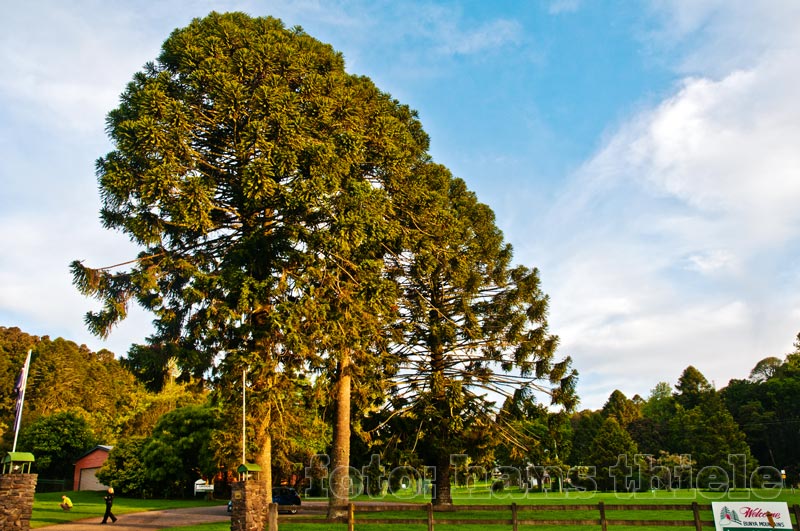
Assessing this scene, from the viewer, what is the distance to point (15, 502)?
51.7 ft

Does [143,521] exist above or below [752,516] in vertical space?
below

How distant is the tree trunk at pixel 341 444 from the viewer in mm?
23016

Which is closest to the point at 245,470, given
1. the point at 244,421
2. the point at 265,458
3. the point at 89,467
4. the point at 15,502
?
the point at 244,421

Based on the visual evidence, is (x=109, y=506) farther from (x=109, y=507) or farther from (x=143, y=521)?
(x=143, y=521)

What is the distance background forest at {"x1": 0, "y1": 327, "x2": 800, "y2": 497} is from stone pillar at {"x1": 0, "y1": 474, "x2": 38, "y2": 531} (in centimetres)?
586

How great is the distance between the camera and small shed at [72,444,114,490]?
47.1 m

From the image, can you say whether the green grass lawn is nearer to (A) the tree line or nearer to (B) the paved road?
(B) the paved road

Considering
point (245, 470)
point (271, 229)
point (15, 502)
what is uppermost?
point (271, 229)

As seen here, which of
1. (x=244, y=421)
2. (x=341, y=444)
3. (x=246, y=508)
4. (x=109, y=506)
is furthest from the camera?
(x=109, y=506)

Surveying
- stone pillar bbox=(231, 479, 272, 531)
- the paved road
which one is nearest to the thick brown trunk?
stone pillar bbox=(231, 479, 272, 531)

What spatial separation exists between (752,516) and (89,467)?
49.6 meters

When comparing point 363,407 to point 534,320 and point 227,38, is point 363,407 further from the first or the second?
point 227,38

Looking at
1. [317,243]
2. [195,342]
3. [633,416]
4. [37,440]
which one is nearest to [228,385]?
[195,342]

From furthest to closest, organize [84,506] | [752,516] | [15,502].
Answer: [84,506], [15,502], [752,516]
